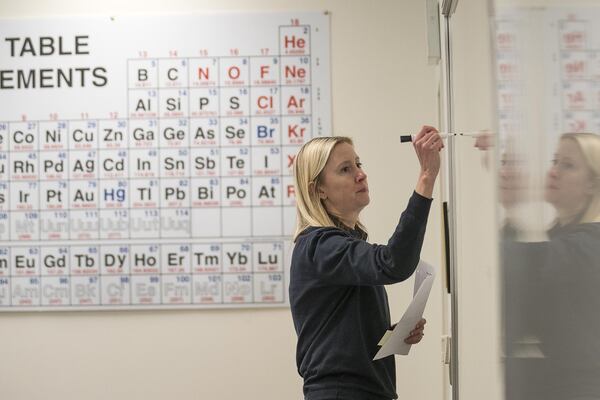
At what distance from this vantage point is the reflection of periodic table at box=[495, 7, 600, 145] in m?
0.38

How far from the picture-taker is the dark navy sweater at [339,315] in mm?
1335

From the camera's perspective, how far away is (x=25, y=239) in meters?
2.63

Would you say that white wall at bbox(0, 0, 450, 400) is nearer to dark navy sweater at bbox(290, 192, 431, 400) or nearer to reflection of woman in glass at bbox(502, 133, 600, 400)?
dark navy sweater at bbox(290, 192, 431, 400)

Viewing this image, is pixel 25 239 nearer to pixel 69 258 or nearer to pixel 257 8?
pixel 69 258

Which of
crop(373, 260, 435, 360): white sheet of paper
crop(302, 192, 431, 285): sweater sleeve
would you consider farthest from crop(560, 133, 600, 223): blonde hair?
crop(373, 260, 435, 360): white sheet of paper

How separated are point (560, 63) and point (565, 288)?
15cm

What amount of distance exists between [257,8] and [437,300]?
1.24 metres

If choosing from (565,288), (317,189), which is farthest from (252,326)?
(565,288)

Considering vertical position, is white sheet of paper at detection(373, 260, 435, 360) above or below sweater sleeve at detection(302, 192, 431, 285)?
below

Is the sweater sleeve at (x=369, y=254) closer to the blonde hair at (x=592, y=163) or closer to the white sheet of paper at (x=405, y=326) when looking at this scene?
the white sheet of paper at (x=405, y=326)

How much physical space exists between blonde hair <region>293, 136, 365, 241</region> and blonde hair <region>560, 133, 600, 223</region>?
110 cm

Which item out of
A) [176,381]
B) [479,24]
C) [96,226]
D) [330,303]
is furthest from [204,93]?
[479,24]

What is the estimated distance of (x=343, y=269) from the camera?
1325 mm

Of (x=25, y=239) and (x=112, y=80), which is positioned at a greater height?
(x=112, y=80)
